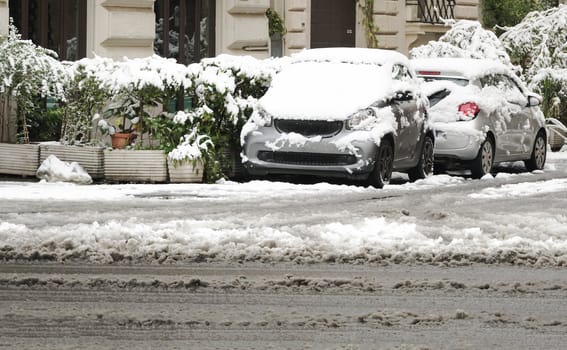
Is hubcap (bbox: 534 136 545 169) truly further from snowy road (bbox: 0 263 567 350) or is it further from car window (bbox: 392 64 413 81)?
snowy road (bbox: 0 263 567 350)

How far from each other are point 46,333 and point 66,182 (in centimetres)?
1144

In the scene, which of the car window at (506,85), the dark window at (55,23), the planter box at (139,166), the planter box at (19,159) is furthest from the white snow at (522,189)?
the dark window at (55,23)

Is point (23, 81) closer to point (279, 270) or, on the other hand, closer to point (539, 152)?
point (539, 152)

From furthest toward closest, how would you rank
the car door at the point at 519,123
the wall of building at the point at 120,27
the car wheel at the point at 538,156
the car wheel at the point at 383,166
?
1. the wall of building at the point at 120,27
2. the car wheel at the point at 538,156
3. the car door at the point at 519,123
4. the car wheel at the point at 383,166

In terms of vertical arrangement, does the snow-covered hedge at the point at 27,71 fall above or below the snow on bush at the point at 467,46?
below

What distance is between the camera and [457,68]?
22.8m

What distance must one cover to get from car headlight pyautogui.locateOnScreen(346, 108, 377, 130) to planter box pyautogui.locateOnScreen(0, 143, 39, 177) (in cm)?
405

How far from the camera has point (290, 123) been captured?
19.7 m

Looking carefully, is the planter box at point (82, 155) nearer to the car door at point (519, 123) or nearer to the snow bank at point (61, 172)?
the snow bank at point (61, 172)

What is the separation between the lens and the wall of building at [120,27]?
25.2 meters

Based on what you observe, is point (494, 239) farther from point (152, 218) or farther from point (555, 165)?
point (555, 165)

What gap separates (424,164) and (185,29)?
24.8 ft

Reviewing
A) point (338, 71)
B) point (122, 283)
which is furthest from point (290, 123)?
point (122, 283)

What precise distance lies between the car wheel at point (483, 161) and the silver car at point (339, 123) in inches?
43.1
